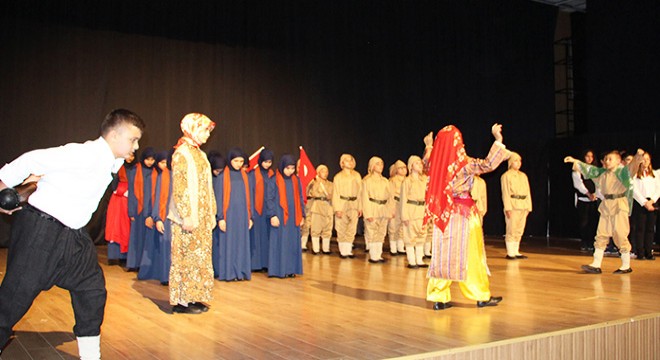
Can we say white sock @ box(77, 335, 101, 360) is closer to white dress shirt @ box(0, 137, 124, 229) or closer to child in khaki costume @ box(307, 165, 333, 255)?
white dress shirt @ box(0, 137, 124, 229)

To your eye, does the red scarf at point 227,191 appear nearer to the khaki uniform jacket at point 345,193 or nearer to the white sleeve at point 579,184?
the khaki uniform jacket at point 345,193

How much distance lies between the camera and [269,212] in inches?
273

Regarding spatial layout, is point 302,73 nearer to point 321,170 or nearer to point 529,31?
point 321,170

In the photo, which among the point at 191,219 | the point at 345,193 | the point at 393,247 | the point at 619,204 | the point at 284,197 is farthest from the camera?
the point at 393,247

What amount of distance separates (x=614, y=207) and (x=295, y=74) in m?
6.84

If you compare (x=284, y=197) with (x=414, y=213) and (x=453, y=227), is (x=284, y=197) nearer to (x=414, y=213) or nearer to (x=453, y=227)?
(x=414, y=213)

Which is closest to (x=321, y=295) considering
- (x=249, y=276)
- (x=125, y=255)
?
(x=249, y=276)

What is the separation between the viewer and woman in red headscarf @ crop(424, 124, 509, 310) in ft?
15.6

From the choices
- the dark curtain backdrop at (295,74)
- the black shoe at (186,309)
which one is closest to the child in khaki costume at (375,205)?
the dark curtain backdrop at (295,74)

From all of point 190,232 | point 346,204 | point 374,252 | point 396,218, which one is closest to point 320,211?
point 346,204

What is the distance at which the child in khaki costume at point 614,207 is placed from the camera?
6922 millimetres

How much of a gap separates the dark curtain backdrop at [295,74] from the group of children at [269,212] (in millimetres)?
2347

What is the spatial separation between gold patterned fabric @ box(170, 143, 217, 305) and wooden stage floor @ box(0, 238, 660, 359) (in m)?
0.21

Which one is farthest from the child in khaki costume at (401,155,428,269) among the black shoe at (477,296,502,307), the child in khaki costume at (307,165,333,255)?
the black shoe at (477,296,502,307)
